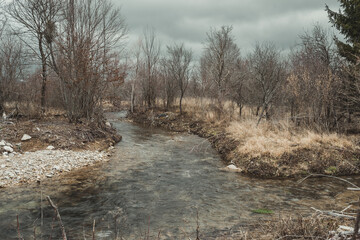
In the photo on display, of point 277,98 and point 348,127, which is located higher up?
point 277,98

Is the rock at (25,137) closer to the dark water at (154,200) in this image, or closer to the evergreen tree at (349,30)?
the dark water at (154,200)

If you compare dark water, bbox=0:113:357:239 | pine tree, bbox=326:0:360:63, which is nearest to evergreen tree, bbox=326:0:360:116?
pine tree, bbox=326:0:360:63

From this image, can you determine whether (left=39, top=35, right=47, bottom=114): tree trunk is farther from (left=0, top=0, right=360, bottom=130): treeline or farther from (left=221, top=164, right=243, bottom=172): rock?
(left=221, top=164, right=243, bottom=172): rock

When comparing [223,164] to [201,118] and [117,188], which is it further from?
[201,118]

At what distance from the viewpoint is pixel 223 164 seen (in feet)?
32.4

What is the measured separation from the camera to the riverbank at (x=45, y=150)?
7.56 m

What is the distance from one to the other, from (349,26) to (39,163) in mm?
14935

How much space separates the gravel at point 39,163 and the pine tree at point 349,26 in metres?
12.3

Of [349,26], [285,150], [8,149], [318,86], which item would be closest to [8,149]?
[8,149]

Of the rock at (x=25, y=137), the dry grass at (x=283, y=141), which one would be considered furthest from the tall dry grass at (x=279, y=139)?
the rock at (x=25, y=137)

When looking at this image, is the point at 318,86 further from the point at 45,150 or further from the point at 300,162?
the point at 45,150

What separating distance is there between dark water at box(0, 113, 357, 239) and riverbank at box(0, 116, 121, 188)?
686mm

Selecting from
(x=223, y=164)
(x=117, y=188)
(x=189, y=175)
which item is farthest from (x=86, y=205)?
(x=223, y=164)

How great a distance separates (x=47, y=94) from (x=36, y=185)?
39.5 feet
